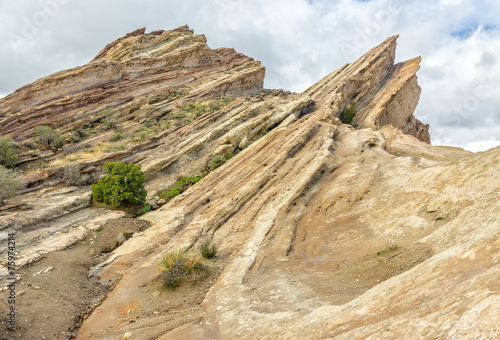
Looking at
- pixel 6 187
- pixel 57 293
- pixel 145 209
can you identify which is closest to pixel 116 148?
pixel 145 209

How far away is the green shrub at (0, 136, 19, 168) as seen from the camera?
27312 millimetres

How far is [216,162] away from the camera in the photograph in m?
29.8

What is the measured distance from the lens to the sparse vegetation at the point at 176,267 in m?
12.6

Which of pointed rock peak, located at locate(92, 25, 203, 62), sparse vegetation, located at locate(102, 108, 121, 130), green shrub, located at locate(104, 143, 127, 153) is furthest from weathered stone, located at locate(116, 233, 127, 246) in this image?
pointed rock peak, located at locate(92, 25, 203, 62)

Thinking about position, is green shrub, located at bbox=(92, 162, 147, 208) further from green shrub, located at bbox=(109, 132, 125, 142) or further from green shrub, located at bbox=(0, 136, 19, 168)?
green shrub, located at bbox=(109, 132, 125, 142)

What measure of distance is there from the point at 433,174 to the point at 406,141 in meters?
16.0

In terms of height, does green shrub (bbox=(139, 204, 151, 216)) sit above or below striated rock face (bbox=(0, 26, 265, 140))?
below

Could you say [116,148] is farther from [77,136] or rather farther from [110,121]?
[110,121]

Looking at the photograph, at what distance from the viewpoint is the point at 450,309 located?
4.68m

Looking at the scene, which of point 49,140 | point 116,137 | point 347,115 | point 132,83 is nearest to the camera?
point 49,140

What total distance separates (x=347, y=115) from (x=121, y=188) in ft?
108

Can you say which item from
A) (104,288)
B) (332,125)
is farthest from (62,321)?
(332,125)

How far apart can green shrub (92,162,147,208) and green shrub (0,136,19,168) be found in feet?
33.5

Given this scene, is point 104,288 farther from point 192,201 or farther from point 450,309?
point 450,309
